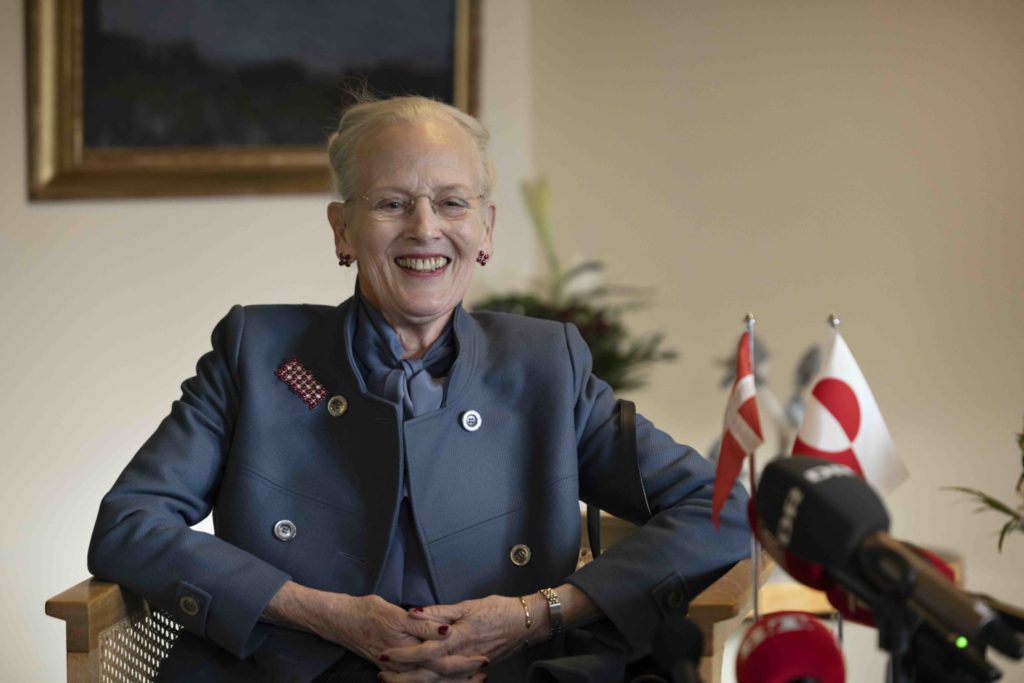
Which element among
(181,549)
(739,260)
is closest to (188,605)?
(181,549)

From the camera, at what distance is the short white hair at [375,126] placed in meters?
2.17

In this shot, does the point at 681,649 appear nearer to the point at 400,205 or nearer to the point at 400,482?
the point at 400,482

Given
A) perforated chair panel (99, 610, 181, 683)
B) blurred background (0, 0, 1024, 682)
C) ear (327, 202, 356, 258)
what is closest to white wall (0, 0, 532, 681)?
blurred background (0, 0, 1024, 682)

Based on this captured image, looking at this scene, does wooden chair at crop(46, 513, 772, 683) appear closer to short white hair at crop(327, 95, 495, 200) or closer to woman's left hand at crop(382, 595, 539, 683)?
woman's left hand at crop(382, 595, 539, 683)

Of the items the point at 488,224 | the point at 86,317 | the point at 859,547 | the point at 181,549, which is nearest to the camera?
the point at 859,547

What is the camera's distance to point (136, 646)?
6.60 feet

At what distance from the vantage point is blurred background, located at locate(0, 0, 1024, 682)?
412 cm

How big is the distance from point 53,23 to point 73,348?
1.06 metres

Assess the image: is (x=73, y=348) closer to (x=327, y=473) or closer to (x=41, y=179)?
(x=41, y=179)

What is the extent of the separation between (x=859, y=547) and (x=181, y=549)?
110 centimetres

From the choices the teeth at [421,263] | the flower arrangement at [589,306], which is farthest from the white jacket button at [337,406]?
the flower arrangement at [589,306]

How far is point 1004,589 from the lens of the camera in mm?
4047

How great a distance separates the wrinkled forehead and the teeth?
115mm

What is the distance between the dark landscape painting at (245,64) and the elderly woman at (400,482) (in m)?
2.12
